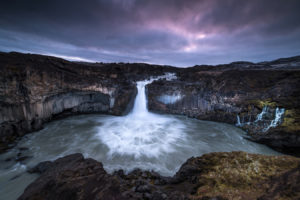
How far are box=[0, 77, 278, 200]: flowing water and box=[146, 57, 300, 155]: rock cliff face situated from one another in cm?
125

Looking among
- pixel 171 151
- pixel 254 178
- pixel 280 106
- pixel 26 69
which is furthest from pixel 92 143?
pixel 280 106

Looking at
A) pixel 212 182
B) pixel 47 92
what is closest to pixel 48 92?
pixel 47 92

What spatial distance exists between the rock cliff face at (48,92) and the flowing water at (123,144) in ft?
3.68

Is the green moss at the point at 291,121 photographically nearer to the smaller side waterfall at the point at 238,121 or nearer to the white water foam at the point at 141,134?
the smaller side waterfall at the point at 238,121

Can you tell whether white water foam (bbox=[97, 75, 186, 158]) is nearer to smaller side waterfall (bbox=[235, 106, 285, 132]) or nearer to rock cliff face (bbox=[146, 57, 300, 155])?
rock cliff face (bbox=[146, 57, 300, 155])

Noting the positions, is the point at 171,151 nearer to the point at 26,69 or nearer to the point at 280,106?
the point at 280,106

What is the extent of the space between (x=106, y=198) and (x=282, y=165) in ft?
13.6

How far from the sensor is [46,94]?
37.1ft

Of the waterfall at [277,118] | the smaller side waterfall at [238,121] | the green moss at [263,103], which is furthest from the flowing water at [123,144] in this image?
the green moss at [263,103]

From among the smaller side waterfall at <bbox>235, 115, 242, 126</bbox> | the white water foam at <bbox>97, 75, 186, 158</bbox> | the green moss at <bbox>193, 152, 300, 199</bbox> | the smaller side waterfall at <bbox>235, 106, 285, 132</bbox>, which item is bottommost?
the white water foam at <bbox>97, 75, 186, 158</bbox>

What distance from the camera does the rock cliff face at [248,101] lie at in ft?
Answer: 30.7

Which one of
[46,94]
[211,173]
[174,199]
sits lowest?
[174,199]

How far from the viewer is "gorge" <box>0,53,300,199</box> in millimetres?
3785

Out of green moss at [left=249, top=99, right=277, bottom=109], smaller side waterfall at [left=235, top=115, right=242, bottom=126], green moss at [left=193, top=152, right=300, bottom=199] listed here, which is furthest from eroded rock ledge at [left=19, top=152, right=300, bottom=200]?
smaller side waterfall at [left=235, top=115, right=242, bottom=126]
